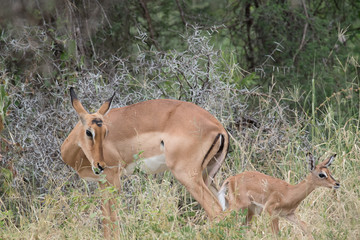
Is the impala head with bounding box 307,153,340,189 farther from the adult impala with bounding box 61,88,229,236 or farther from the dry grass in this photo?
the adult impala with bounding box 61,88,229,236

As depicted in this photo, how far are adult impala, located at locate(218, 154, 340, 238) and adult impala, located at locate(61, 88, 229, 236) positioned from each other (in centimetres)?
24

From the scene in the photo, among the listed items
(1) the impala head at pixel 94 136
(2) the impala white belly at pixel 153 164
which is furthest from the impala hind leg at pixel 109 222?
(2) the impala white belly at pixel 153 164

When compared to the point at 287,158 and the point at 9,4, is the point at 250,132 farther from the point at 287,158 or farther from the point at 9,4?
the point at 9,4

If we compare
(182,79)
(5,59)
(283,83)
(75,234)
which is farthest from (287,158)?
(5,59)

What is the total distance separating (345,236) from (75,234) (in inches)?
81.3

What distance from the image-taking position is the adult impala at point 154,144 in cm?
561

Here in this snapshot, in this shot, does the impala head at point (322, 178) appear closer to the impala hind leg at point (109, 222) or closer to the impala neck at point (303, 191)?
the impala neck at point (303, 191)

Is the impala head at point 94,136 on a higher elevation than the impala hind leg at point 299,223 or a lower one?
higher

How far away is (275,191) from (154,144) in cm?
→ 116

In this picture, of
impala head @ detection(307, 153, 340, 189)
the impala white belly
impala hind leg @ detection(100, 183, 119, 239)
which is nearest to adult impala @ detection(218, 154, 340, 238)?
impala head @ detection(307, 153, 340, 189)

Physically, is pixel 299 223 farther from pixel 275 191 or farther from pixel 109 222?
pixel 109 222

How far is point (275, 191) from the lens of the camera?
5.49 meters

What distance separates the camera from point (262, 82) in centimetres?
909

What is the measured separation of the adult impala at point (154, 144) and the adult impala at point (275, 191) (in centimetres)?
24
